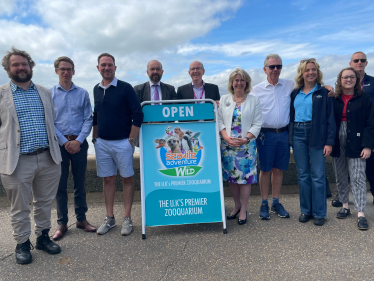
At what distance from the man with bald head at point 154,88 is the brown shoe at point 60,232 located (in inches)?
80.5

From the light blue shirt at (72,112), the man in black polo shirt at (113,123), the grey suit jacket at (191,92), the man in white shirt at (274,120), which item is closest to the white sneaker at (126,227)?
the man in black polo shirt at (113,123)

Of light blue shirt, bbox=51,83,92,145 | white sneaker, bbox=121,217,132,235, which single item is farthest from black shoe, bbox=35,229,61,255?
light blue shirt, bbox=51,83,92,145

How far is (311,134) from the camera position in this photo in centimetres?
373

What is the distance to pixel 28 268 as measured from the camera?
9.66ft

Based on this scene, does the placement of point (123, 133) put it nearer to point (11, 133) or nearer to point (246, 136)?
point (11, 133)

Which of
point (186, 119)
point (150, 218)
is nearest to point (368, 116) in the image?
point (186, 119)

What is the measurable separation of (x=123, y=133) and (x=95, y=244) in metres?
1.36

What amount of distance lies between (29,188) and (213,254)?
208 cm

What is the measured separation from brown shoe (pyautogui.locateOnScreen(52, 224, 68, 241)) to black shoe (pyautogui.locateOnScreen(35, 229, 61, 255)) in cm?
25

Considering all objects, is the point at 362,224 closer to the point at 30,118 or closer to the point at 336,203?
the point at 336,203

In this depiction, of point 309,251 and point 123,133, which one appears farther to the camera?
point 123,133

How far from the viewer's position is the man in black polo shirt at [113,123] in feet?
12.0

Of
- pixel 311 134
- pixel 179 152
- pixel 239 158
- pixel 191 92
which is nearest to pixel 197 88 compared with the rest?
pixel 191 92

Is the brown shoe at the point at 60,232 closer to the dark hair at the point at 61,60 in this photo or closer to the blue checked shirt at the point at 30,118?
the blue checked shirt at the point at 30,118
